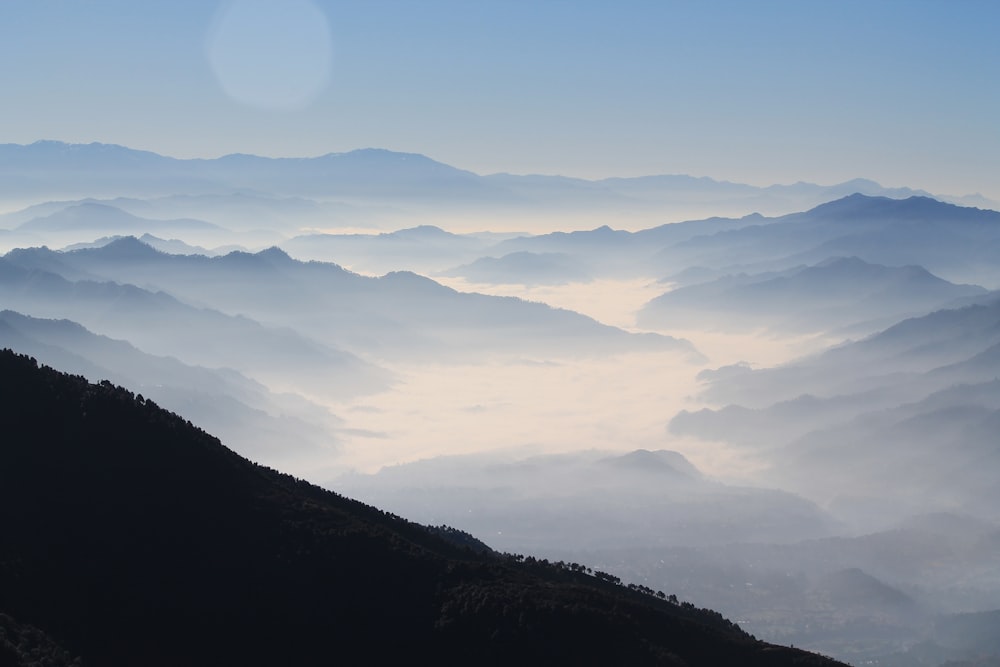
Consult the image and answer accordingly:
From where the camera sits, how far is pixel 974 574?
197125 mm

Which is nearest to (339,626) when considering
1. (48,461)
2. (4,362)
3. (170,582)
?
(170,582)

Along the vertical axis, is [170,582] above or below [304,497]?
below

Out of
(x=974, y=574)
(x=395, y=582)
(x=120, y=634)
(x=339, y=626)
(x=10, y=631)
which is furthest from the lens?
(x=974, y=574)

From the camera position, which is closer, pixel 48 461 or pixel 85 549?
pixel 85 549

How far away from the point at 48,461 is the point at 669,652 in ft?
93.6

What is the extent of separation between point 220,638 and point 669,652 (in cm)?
1775

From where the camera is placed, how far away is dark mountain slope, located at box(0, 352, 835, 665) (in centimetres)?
3541

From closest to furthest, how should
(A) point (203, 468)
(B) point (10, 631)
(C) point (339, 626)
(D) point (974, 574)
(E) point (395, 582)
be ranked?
(B) point (10, 631)
(C) point (339, 626)
(E) point (395, 582)
(A) point (203, 468)
(D) point (974, 574)

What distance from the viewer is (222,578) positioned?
38406 mm

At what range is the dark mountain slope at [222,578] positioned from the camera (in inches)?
1394

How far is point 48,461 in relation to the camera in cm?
4188

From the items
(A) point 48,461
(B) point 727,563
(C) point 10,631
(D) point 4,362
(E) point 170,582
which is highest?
(B) point 727,563

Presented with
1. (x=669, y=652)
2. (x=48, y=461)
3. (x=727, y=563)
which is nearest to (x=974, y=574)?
(x=727, y=563)

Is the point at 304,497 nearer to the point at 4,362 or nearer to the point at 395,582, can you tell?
the point at 395,582
